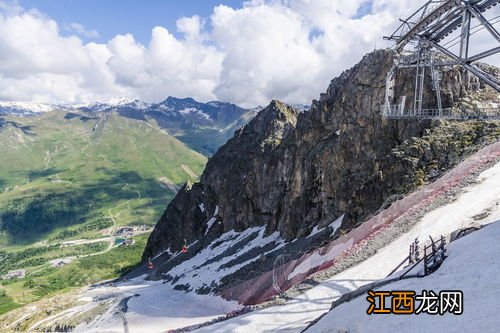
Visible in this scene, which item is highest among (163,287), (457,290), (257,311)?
(457,290)

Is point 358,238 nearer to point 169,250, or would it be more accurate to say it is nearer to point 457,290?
point 457,290

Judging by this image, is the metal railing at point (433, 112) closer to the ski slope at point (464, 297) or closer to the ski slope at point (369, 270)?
the ski slope at point (369, 270)

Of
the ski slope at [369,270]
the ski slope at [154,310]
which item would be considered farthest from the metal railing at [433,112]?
the ski slope at [154,310]

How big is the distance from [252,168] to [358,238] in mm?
77855

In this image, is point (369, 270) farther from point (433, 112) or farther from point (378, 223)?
point (433, 112)

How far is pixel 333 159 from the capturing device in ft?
243

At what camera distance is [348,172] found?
230 feet

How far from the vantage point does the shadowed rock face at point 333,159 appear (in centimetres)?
5275

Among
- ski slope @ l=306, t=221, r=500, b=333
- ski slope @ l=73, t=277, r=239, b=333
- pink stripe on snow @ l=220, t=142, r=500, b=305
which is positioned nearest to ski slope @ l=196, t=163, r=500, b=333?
pink stripe on snow @ l=220, t=142, r=500, b=305

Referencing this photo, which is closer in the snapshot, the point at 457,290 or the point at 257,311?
the point at 457,290

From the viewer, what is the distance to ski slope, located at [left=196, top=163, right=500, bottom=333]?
28812 millimetres

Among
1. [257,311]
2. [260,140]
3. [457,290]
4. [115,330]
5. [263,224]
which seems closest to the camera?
[457,290]

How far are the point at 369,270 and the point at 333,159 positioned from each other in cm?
4398

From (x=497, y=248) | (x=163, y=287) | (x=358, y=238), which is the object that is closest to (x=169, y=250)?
(x=163, y=287)
